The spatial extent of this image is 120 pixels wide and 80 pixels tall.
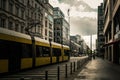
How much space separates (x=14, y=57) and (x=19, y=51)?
4.12ft

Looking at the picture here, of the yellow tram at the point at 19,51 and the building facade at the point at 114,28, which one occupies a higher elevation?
the building facade at the point at 114,28

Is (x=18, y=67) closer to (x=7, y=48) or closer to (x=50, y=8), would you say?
(x=7, y=48)

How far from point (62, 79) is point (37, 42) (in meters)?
11.2

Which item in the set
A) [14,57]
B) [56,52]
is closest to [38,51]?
[14,57]

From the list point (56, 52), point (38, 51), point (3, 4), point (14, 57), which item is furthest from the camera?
point (3, 4)

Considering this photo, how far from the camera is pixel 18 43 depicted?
20562mm

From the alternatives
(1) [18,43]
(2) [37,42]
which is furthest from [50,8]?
(1) [18,43]

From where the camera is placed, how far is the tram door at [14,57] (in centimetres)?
1855

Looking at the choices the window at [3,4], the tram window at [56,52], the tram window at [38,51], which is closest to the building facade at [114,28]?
the tram window at [56,52]

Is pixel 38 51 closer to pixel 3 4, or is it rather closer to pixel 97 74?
pixel 97 74

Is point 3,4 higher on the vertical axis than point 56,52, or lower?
higher

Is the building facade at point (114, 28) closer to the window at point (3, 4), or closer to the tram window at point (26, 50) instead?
the tram window at point (26, 50)

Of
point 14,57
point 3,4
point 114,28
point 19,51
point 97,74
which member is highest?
point 3,4

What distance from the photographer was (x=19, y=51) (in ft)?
67.0
